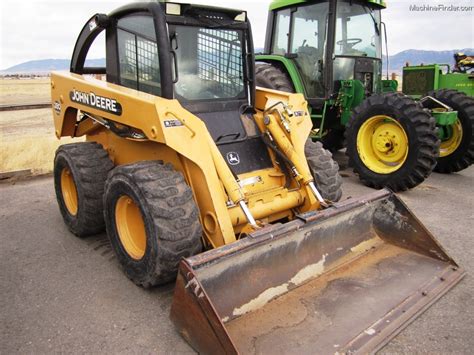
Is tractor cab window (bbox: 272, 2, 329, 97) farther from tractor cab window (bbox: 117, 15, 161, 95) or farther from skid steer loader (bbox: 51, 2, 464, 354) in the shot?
tractor cab window (bbox: 117, 15, 161, 95)

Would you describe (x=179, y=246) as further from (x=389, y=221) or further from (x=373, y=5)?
(x=373, y=5)

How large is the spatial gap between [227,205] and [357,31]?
4.49m

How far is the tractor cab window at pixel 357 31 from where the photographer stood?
6219mm

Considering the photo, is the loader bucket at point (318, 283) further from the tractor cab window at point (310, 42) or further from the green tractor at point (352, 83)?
the tractor cab window at point (310, 42)

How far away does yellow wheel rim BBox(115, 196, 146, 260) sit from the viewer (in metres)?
3.23

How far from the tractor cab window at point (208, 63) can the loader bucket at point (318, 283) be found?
145cm

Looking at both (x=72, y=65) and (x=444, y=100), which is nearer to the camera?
(x=72, y=65)

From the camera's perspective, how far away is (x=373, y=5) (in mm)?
6465

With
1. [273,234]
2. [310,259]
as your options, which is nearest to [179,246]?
[273,234]

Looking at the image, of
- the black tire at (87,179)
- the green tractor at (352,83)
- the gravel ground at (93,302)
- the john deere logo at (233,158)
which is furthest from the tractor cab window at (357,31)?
the black tire at (87,179)

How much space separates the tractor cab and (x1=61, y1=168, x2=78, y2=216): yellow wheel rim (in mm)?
3705

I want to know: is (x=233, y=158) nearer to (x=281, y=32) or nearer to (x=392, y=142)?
(x=392, y=142)

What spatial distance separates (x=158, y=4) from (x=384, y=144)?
11.8 feet

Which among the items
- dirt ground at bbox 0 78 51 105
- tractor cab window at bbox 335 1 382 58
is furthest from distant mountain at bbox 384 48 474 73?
dirt ground at bbox 0 78 51 105
